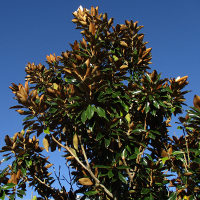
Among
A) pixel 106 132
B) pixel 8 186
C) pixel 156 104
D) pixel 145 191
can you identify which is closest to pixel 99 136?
pixel 106 132

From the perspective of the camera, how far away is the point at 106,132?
3730 mm

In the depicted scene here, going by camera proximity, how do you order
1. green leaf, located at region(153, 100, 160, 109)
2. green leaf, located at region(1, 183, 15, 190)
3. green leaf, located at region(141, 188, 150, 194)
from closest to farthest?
green leaf, located at region(141, 188, 150, 194) < green leaf, located at region(1, 183, 15, 190) < green leaf, located at region(153, 100, 160, 109)

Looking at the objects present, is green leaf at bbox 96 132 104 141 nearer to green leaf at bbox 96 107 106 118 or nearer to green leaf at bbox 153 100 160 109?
green leaf at bbox 96 107 106 118

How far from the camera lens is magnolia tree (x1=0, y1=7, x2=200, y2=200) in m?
3.55

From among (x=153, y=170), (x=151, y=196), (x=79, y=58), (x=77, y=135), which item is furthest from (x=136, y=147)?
(x=79, y=58)

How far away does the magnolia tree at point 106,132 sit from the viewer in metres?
3.55

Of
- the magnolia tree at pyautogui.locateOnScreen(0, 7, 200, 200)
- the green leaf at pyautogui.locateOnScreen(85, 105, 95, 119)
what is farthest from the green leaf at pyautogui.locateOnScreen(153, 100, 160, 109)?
the green leaf at pyautogui.locateOnScreen(85, 105, 95, 119)

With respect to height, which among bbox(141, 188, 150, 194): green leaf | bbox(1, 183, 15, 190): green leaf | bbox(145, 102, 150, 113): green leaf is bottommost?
bbox(141, 188, 150, 194): green leaf

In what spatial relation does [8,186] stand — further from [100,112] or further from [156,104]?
[156,104]

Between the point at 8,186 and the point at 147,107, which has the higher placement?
the point at 147,107

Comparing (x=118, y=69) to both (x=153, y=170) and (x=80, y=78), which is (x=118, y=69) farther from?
(x=153, y=170)

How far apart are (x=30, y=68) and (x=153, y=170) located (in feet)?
12.4

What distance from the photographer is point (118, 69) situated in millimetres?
4234

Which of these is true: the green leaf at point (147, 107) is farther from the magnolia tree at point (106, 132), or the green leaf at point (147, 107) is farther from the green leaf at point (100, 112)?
the green leaf at point (100, 112)
